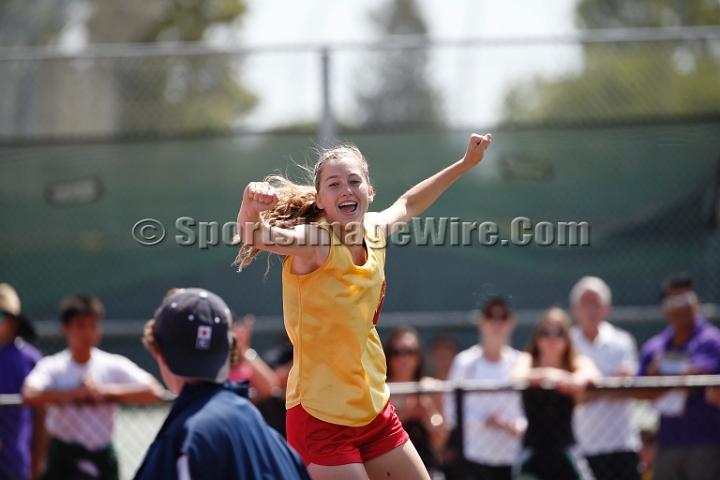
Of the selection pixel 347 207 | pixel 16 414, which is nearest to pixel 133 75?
pixel 16 414

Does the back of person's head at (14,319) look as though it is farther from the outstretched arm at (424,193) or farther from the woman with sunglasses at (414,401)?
the outstretched arm at (424,193)

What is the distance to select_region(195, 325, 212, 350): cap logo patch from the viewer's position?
2.05 m

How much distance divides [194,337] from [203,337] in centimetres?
2

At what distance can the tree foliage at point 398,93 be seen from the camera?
6.89 m

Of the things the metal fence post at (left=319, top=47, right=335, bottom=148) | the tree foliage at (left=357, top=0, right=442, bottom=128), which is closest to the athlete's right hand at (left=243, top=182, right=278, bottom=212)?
the metal fence post at (left=319, top=47, right=335, bottom=148)

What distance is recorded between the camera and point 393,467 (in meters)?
2.72

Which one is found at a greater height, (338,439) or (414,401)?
(338,439)

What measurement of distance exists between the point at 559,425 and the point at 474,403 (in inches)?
24.8

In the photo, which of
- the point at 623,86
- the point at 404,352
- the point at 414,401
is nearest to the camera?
the point at 414,401

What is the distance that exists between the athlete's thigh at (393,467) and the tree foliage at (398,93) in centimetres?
421

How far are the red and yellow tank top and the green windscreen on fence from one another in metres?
3.97

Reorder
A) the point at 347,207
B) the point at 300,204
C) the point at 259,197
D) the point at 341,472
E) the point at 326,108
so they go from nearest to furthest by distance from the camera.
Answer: the point at 259,197 < the point at 341,472 < the point at 347,207 < the point at 300,204 < the point at 326,108

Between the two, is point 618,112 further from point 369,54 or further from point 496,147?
point 369,54

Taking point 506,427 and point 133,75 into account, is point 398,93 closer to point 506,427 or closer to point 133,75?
point 133,75
